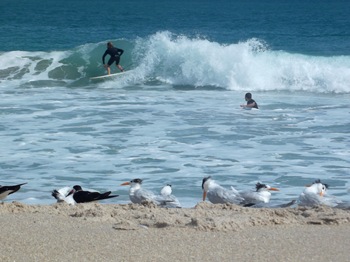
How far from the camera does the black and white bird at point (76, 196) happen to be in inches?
355

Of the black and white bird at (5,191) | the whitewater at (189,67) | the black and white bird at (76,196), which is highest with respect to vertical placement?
the whitewater at (189,67)

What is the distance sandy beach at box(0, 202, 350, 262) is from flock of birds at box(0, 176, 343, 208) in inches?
9.5

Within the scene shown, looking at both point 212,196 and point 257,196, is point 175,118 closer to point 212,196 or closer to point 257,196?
point 212,196

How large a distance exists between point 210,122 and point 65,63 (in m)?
12.5

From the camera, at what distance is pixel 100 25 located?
48.4m

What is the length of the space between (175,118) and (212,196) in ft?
22.6

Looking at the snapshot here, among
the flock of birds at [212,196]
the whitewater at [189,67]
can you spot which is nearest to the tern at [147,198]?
the flock of birds at [212,196]

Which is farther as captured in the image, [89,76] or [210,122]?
[89,76]

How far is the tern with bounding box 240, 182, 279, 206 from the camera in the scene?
898 centimetres

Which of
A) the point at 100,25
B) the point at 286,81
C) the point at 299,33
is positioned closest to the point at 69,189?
the point at 286,81

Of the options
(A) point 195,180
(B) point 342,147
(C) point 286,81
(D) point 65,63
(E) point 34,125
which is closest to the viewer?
(A) point 195,180

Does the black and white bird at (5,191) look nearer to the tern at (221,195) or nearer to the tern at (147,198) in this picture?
the tern at (147,198)

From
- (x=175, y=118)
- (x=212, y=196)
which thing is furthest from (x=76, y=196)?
(x=175, y=118)

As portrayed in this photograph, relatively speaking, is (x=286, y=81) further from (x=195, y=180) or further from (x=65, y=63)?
(x=195, y=180)
